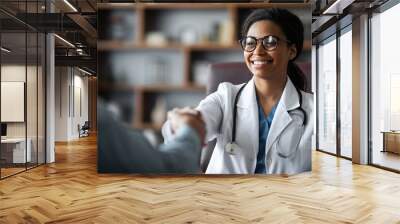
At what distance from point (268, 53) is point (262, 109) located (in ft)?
2.51

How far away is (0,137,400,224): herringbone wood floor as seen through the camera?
388cm

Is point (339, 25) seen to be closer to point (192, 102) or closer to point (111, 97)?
point (192, 102)

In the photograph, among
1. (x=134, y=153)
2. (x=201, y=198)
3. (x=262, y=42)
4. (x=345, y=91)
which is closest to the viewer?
(x=201, y=198)

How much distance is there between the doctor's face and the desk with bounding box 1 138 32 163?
12.4 feet

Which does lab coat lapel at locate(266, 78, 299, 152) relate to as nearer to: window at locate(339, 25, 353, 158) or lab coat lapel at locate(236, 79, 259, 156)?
lab coat lapel at locate(236, 79, 259, 156)

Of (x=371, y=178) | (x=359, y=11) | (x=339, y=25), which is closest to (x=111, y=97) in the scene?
(x=371, y=178)

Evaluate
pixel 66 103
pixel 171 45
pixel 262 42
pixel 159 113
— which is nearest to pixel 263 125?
pixel 262 42

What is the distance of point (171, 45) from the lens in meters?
5.78

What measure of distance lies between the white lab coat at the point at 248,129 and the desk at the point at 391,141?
6.37 ft

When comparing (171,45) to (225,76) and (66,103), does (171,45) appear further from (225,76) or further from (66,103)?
(66,103)

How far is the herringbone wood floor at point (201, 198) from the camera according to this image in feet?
12.7

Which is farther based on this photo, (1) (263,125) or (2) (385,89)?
(2) (385,89)

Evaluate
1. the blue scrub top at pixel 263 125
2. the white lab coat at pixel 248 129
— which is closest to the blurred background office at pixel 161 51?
the white lab coat at pixel 248 129

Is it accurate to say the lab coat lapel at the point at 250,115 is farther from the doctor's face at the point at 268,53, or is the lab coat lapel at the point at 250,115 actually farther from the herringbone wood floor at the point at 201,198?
the herringbone wood floor at the point at 201,198
